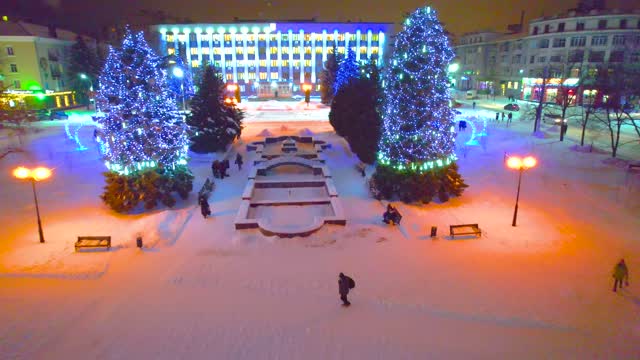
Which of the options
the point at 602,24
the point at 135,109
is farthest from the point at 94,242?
Answer: the point at 602,24

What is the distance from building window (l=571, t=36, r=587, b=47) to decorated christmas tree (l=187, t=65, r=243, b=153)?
58.3 m

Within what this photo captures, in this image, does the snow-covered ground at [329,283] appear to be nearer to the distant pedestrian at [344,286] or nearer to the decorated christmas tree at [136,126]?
the distant pedestrian at [344,286]

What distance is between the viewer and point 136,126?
1888 cm

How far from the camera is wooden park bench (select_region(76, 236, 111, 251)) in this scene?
1480cm

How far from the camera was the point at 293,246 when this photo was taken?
49.9ft

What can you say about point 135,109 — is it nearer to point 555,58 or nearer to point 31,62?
point 31,62

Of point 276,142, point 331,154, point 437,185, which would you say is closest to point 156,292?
point 437,185

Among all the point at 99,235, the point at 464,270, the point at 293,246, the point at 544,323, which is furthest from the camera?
the point at 99,235

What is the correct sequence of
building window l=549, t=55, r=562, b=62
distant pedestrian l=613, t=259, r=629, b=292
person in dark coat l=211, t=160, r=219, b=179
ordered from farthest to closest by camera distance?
building window l=549, t=55, r=562, b=62
person in dark coat l=211, t=160, r=219, b=179
distant pedestrian l=613, t=259, r=629, b=292

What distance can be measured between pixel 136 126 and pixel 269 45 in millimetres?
84124

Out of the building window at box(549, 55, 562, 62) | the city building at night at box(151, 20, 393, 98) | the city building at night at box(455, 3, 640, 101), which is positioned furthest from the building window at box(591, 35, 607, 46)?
the city building at night at box(151, 20, 393, 98)

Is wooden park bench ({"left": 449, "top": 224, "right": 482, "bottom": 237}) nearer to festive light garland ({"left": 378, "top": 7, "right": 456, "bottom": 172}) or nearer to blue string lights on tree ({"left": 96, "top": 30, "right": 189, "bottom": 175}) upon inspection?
festive light garland ({"left": 378, "top": 7, "right": 456, "bottom": 172})

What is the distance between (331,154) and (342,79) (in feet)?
40.6

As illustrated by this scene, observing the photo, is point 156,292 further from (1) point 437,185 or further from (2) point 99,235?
(1) point 437,185
